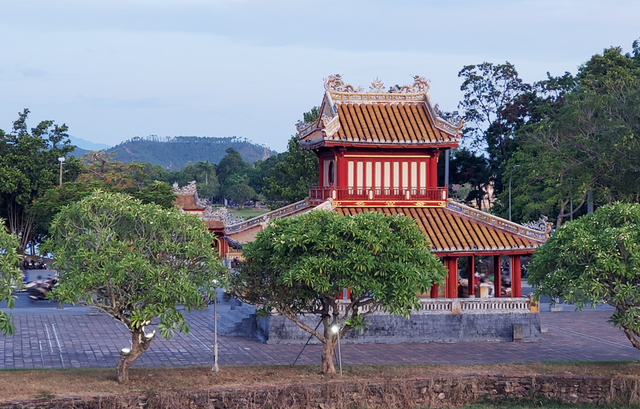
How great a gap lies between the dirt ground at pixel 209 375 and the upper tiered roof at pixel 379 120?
1020 centimetres

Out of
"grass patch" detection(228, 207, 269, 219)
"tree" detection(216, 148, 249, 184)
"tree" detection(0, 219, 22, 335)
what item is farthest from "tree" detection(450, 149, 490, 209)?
"tree" detection(216, 148, 249, 184)

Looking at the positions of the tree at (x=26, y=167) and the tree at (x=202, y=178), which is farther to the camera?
the tree at (x=202, y=178)

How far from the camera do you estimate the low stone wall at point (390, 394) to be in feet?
62.2

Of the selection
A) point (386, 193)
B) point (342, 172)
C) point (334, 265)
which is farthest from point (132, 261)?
point (386, 193)

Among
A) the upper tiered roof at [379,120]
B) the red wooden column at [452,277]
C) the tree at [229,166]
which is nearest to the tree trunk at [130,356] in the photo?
the upper tiered roof at [379,120]

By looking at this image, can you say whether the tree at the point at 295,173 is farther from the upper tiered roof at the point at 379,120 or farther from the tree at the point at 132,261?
the tree at the point at 132,261

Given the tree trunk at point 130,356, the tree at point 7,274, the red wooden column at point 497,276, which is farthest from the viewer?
the red wooden column at point 497,276

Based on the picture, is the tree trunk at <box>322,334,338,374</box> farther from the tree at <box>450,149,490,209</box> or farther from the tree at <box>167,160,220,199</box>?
the tree at <box>167,160,220,199</box>

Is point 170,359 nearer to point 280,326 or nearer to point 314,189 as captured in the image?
point 280,326

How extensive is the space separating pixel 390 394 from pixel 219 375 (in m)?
4.53

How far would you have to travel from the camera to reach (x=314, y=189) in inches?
1264

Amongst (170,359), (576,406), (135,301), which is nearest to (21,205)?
(170,359)

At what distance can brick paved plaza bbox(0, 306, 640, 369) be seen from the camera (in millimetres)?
24156

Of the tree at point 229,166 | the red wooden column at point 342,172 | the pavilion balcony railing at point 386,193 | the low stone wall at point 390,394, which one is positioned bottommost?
the low stone wall at point 390,394
